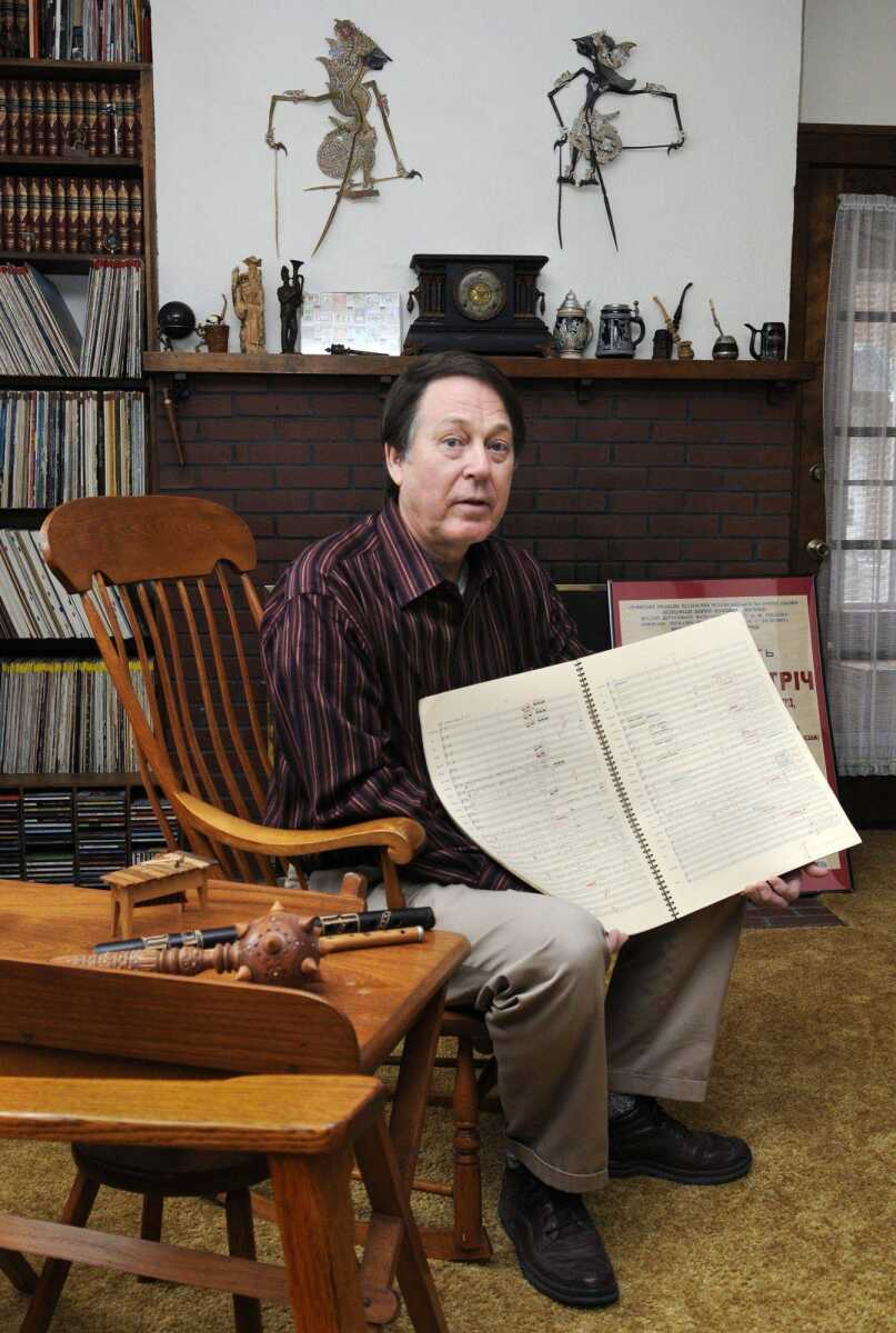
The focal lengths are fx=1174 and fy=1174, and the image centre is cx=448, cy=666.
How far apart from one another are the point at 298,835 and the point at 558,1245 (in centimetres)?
67

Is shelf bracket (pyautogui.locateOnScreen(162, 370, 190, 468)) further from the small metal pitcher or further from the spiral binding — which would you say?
the spiral binding

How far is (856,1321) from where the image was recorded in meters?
1.54

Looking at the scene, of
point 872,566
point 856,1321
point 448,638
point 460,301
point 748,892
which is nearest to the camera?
point 856,1321

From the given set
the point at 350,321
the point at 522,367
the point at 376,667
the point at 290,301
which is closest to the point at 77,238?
the point at 290,301

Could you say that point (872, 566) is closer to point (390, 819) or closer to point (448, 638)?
point (448, 638)

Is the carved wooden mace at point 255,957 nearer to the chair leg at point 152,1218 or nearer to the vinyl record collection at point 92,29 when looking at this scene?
the chair leg at point 152,1218

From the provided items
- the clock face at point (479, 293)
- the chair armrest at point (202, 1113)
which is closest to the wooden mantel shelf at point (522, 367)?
the clock face at point (479, 293)

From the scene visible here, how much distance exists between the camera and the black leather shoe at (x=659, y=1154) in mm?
1889

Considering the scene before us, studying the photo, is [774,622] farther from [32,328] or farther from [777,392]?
[32,328]

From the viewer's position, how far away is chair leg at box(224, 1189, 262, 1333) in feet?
4.39

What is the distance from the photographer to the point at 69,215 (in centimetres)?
331

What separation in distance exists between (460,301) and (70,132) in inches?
46.9

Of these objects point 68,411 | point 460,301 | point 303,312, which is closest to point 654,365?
point 460,301

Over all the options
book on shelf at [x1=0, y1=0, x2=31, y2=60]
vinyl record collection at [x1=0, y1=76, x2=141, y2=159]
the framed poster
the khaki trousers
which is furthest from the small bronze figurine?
the khaki trousers
